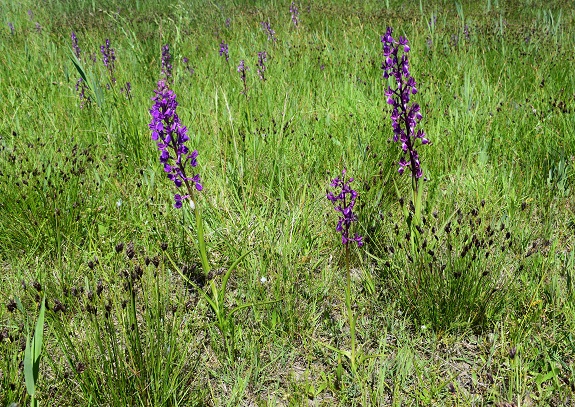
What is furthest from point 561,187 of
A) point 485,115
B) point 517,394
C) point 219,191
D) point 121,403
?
point 121,403

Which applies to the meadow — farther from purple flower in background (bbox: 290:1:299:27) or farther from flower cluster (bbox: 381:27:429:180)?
purple flower in background (bbox: 290:1:299:27)

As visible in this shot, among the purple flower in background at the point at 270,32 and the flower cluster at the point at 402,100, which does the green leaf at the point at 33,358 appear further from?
the purple flower in background at the point at 270,32

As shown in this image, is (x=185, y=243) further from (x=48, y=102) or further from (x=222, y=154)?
(x=48, y=102)

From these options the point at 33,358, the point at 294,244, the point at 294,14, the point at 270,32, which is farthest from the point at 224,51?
the point at 33,358

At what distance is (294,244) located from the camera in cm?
219

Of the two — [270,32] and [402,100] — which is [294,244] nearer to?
[402,100]

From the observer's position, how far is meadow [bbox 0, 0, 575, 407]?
165cm

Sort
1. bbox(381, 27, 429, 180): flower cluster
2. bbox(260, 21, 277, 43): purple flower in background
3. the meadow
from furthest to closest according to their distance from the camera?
bbox(260, 21, 277, 43): purple flower in background < bbox(381, 27, 429, 180): flower cluster < the meadow

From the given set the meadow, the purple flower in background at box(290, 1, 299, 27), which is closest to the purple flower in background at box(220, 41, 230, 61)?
the meadow

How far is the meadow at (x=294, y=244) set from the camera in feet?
5.41

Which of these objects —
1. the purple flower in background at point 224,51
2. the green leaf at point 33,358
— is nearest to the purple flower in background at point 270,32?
the purple flower in background at point 224,51

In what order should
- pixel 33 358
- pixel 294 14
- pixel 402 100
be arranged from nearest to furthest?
pixel 33 358
pixel 402 100
pixel 294 14

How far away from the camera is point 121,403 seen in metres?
1.50

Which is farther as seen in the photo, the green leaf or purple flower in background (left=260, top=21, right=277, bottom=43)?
purple flower in background (left=260, top=21, right=277, bottom=43)
